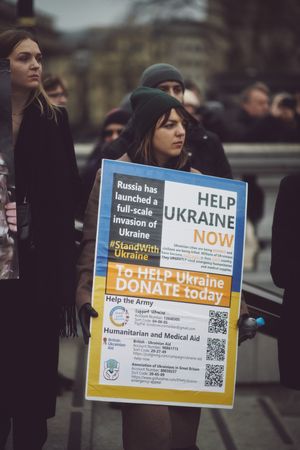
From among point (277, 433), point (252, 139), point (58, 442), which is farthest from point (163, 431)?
point (252, 139)

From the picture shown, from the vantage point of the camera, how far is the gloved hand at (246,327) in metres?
4.05

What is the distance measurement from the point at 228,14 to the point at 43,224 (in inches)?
1718

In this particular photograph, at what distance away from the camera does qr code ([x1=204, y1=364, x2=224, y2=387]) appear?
4.03 meters

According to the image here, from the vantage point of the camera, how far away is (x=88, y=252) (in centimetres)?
406

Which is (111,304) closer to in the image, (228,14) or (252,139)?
(252,139)

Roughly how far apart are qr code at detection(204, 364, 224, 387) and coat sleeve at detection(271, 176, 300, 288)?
0.45m

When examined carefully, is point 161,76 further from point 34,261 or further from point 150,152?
point 34,261

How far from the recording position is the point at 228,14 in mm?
46219

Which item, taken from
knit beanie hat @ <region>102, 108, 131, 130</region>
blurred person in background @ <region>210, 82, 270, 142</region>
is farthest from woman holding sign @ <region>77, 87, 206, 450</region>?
blurred person in background @ <region>210, 82, 270, 142</region>

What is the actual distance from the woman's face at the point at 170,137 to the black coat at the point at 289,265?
1.66ft

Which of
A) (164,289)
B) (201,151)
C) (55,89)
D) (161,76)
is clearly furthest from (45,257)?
(55,89)

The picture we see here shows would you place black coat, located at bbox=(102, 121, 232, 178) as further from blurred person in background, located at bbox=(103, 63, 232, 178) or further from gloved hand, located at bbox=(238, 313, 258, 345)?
gloved hand, located at bbox=(238, 313, 258, 345)

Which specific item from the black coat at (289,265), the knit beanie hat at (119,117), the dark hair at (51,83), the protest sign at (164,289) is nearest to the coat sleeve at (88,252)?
the protest sign at (164,289)

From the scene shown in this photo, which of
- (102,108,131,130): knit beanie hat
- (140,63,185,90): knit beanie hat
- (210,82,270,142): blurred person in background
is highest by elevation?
(210,82,270,142): blurred person in background
